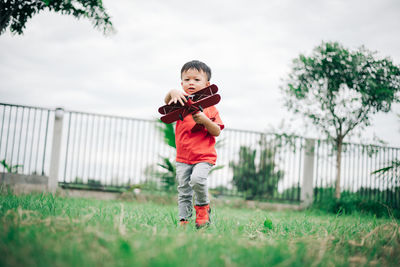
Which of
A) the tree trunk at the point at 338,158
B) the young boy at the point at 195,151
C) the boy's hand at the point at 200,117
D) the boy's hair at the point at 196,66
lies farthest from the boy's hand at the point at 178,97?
the tree trunk at the point at 338,158

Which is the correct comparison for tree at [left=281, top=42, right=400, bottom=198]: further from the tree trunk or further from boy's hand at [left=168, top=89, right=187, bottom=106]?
boy's hand at [left=168, top=89, right=187, bottom=106]

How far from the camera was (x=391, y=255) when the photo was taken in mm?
1604

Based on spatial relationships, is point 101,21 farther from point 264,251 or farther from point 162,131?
point 264,251

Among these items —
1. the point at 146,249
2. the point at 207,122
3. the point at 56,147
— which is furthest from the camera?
the point at 56,147

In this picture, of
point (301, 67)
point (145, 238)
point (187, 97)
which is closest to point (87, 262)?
point (145, 238)

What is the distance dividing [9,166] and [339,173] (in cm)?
848

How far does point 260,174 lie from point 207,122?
6480 millimetres

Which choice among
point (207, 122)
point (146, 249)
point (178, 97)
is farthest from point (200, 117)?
point (146, 249)

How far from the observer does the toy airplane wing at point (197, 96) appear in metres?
2.25

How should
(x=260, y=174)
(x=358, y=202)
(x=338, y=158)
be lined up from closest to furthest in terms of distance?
(x=358, y=202), (x=338, y=158), (x=260, y=174)

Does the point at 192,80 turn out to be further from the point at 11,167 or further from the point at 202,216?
the point at 11,167

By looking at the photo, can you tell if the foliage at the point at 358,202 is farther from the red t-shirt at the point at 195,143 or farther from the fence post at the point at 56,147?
the fence post at the point at 56,147

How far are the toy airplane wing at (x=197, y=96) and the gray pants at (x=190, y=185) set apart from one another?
51 centimetres

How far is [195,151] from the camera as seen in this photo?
8.12ft
